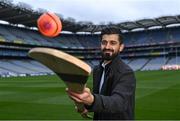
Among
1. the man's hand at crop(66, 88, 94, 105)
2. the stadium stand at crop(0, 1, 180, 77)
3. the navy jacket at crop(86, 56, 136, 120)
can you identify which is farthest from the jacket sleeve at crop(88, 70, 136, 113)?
the stadium stand at crop(0, 1, 180, 77)

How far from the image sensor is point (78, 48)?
13438 centimetres

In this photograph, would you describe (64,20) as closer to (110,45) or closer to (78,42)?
(78,42)

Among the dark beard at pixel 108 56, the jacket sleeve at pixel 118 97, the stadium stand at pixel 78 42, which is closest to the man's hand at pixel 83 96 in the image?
the jacket sleeve at pixel 118 97

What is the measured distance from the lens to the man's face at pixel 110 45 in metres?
4.16

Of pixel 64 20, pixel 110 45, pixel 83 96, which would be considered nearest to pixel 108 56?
pixel 110 45

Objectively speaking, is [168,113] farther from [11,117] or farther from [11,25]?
[11,25]

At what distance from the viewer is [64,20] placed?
369 ft

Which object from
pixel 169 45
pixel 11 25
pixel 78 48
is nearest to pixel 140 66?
pixel 169 45

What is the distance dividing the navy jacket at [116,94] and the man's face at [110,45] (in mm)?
130

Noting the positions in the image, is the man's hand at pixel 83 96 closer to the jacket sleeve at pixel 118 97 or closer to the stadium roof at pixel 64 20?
Result: the jacket sleeve at pixel 118 97

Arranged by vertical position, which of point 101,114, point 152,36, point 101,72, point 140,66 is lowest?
point 140,66

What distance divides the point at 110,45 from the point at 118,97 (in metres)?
0.65

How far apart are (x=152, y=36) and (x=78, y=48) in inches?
1085

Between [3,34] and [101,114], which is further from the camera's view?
[3,34]
